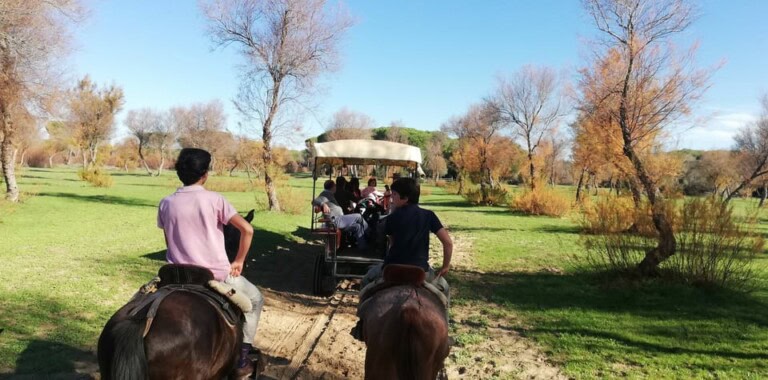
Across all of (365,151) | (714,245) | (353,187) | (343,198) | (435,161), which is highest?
(435,161)

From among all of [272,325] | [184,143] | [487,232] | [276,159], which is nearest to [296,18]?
[276,159]

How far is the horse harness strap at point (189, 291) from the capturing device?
113 inches

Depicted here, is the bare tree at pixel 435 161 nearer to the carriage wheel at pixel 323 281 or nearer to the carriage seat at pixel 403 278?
the carriage wheel at pixel 323 281

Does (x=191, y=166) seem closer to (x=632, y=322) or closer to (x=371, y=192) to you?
(x=632, y=322)

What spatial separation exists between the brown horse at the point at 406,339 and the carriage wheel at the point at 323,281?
5076mm

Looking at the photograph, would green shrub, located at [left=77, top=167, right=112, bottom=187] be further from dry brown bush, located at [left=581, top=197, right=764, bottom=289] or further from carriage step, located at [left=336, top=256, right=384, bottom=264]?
dry brown bush, located at [left=581, top=197, right=764, bottom=289]

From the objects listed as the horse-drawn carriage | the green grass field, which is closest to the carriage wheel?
the horse-drawn carriage

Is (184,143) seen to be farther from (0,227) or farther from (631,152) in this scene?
(631,152)

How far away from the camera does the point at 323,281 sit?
337 inches

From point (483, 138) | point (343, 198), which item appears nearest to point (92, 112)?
point (483, 138)

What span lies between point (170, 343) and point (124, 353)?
26 cm

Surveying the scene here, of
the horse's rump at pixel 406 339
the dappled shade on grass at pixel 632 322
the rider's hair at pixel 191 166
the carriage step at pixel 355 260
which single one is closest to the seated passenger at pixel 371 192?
the dappled shade on grass at pixel 632 322

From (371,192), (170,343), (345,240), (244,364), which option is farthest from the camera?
(371,192)

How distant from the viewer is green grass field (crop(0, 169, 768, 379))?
5.46 meters
